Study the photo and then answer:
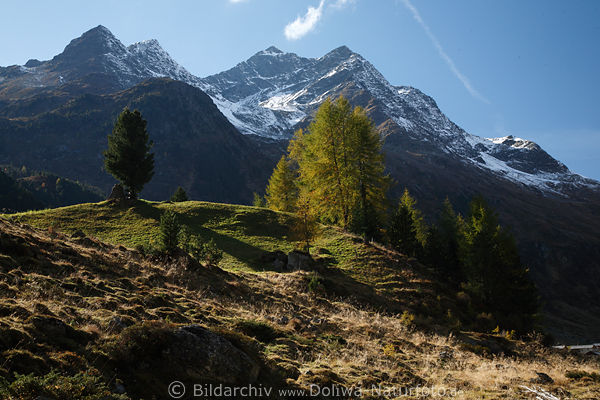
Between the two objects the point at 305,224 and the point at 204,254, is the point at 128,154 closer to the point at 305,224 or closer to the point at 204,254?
the point at 204,254

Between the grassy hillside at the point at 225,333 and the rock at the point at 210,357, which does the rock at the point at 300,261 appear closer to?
the grassy hillside at the point at 225,333

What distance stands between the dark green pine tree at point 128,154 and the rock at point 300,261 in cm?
2413

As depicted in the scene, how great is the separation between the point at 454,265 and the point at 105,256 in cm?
3778

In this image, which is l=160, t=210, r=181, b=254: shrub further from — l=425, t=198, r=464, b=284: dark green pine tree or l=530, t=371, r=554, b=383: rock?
l=425, t=198, r=464, b=284: dark green pine tree

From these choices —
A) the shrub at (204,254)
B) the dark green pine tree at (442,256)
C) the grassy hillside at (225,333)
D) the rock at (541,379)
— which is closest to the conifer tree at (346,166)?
the dark green pine tree at (442,256)

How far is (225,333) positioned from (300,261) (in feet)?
50.3

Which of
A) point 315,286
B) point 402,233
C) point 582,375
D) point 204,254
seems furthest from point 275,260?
point 582,375

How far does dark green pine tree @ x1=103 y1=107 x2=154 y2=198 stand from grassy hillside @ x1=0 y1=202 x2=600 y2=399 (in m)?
22.9

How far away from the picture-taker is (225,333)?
27.3 ft

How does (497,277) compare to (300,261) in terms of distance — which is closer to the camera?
(300,261)

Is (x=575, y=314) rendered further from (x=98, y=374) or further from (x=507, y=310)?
(x=98, y=374)

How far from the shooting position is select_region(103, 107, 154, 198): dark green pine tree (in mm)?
38344

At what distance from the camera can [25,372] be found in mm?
5273

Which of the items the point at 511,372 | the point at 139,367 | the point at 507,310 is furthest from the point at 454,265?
the point at 139,367
